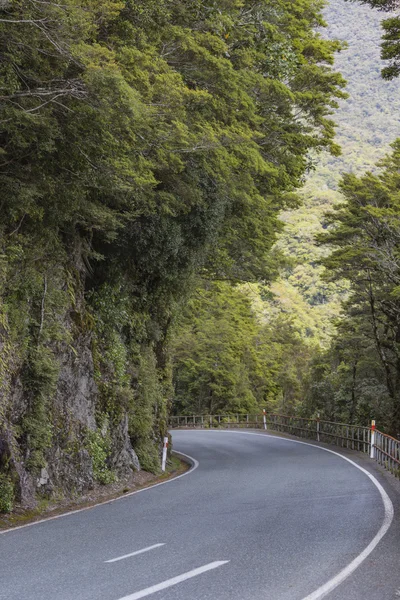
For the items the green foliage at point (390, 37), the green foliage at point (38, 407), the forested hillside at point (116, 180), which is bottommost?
the green foliage at point (38, 407)

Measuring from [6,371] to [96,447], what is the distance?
3.96m

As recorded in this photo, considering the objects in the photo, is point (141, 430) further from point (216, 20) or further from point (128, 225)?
point (216, 20)

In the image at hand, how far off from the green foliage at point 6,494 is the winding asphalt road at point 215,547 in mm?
805

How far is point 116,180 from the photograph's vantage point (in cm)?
1131

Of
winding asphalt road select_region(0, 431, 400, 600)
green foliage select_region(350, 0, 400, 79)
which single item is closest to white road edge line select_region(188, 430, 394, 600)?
winding asphalt road select_region(0, 431, 400, 600)

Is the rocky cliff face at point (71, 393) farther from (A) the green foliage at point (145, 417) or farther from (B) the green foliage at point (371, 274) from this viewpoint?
(B) the green foliage at point (371, 274)

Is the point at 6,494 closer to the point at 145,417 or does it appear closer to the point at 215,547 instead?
the point at 215,547

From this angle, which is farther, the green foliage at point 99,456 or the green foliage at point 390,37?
the green foliage at point 99,456

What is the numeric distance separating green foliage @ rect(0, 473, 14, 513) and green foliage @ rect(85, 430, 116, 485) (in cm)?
352

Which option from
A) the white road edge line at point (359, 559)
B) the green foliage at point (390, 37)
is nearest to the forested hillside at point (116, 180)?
the green foliage at point (390, 37)

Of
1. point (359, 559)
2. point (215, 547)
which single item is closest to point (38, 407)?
point (215, 547)

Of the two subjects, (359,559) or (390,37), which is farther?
(390,37)

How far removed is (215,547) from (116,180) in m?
6.37

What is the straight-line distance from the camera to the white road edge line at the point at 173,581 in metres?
5.82
